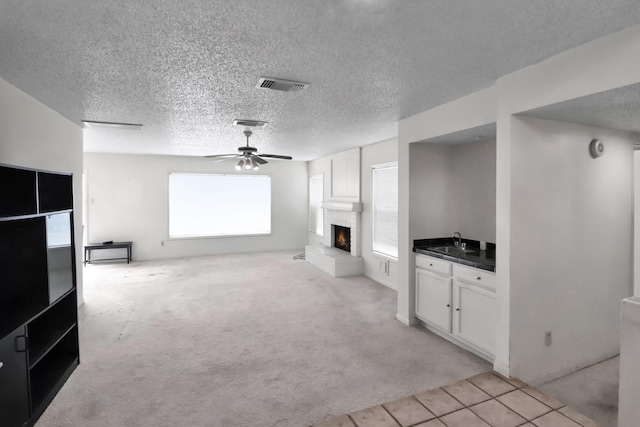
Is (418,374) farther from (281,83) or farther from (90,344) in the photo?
(90,344)

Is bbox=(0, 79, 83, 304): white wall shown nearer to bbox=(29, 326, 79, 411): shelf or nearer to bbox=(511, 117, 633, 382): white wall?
bbox=(29, 326, 79, 411): shelf

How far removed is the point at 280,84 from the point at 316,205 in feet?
19.6

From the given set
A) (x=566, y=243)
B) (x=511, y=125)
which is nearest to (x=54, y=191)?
(x=511, y=125)

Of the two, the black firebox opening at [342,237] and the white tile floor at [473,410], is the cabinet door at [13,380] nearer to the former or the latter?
the white tile floor at [473,410]

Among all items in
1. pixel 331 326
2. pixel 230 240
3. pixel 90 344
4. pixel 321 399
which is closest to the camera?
pixel 321 399

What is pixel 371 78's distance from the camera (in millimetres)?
2734

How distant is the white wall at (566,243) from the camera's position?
2711 millimetres

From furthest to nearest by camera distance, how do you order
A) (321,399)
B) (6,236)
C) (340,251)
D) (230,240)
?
(230,240), (340,251), (321,399), (6,236)

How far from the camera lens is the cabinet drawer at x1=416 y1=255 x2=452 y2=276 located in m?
3.51

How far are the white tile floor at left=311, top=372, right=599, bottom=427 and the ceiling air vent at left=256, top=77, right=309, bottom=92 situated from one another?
2535 millimetres

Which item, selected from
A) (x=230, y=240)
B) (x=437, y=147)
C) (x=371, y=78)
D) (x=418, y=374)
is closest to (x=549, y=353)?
(x=418, y=374)

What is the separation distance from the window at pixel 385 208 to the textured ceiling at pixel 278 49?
6.12ft

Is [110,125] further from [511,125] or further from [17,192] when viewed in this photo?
[511,125]

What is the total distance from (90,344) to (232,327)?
1.39 m
